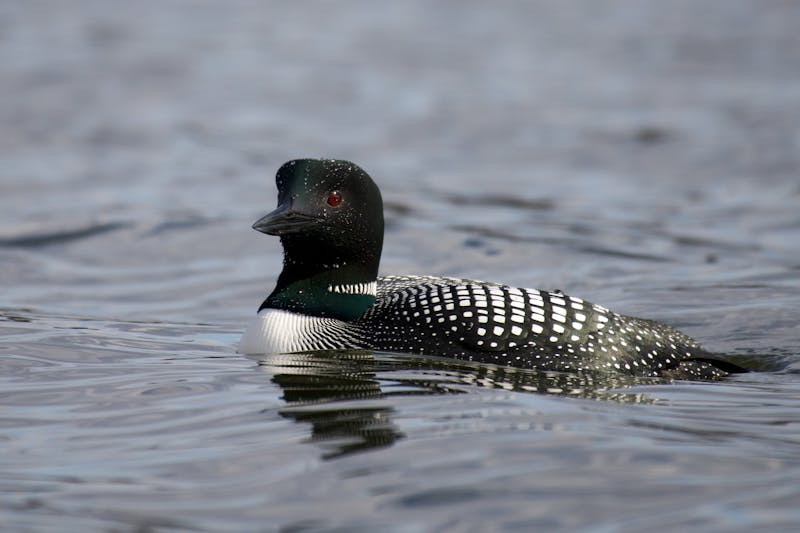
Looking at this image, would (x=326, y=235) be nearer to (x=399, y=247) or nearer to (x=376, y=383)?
(x=376, y=383)

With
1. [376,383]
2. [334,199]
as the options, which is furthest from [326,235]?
[376,383]

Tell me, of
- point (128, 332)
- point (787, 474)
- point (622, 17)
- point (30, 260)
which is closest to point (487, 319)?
point (787, 474)

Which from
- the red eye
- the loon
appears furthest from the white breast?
the red eye

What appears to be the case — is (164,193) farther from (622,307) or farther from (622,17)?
(622,17)

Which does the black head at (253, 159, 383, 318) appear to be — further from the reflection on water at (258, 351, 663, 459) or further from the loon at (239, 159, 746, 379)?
the reflection on water at (258, 351, 663, 459)

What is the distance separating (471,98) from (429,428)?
11.0m

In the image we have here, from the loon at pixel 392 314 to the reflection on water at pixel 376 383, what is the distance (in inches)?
2.3

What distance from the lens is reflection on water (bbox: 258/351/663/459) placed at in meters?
4.25

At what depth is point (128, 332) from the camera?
6121 millimetres

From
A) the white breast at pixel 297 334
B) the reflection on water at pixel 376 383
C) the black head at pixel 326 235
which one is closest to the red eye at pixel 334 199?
the black head at pixel 326 235

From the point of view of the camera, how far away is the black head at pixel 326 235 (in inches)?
203

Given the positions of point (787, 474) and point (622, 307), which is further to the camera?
point (622, 307)

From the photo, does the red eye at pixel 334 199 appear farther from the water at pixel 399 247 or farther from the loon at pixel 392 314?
the water at pixel 399 247

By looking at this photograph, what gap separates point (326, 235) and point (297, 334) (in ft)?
1.29
